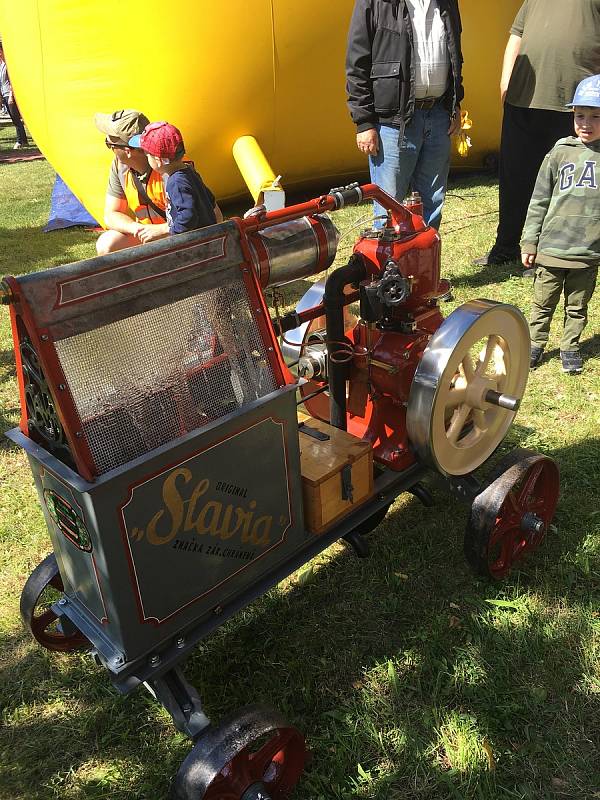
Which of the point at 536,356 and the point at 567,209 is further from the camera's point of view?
the point at 536,356

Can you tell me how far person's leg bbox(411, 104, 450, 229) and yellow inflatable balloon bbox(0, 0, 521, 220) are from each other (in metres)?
2.07

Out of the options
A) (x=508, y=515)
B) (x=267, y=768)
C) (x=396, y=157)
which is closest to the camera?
(x=267, y=768)

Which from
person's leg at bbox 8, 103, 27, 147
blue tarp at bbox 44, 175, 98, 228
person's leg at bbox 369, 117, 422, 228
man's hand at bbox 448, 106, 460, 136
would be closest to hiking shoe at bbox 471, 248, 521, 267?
man's hand at bbox 448, 106, 460, 136

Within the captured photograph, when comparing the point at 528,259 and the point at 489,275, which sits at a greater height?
the point at 528,259

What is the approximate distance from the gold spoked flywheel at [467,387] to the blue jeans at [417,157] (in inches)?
72.0

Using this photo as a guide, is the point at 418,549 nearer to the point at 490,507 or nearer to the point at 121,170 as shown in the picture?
the point at 490,507

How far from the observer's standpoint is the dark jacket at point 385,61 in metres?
3.83

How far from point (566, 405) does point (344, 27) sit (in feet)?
13.6

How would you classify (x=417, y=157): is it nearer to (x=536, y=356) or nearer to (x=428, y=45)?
(x=428, y=45)

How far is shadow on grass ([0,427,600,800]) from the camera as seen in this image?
74.8 inches

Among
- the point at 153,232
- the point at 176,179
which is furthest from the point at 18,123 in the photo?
the point at 176,179

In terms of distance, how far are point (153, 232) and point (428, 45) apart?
1.92 meters

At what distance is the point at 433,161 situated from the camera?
421 cm

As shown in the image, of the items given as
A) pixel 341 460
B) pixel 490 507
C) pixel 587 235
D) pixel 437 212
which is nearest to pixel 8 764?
pixel 341 460
